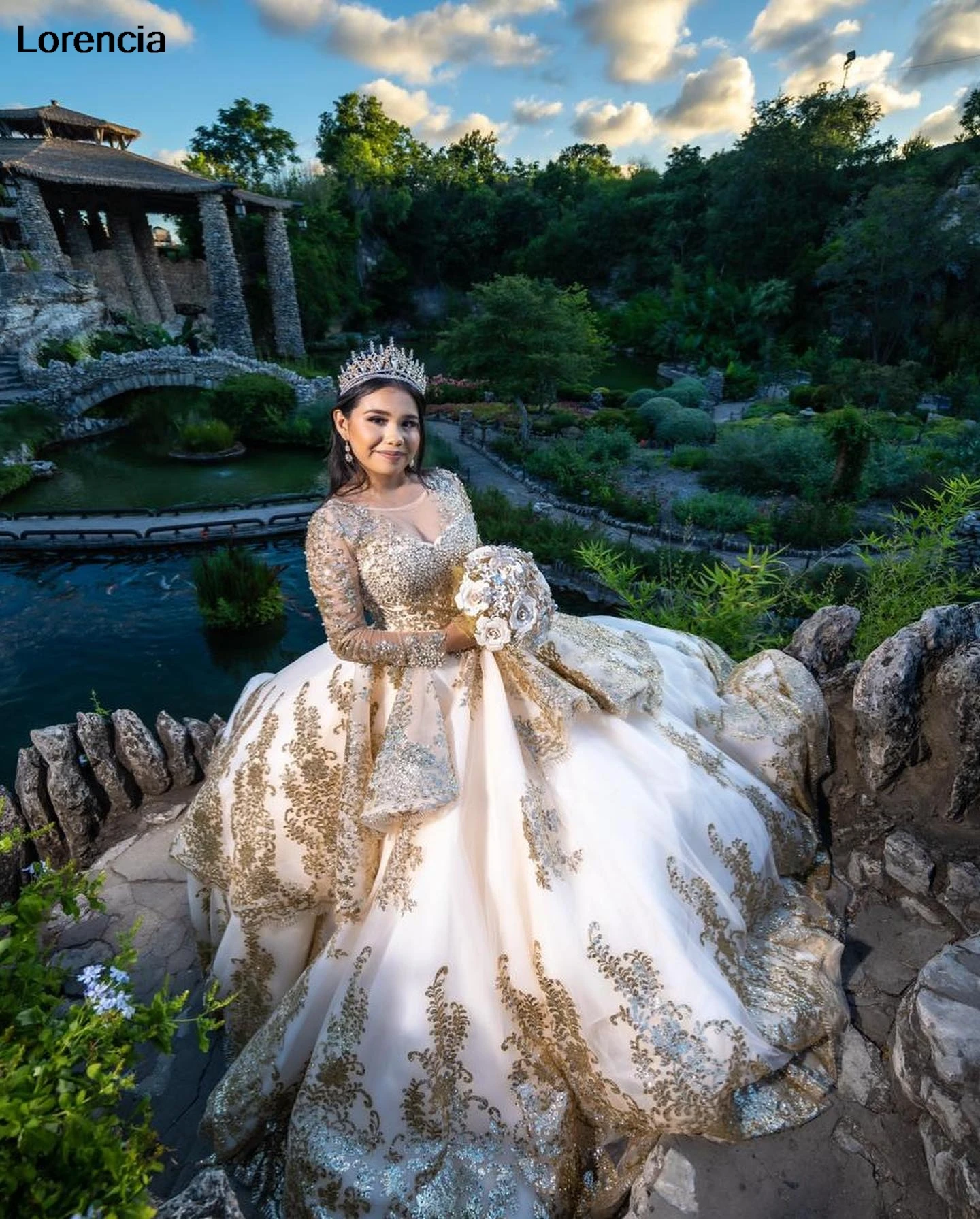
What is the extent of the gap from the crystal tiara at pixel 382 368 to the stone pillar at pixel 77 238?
28292mm

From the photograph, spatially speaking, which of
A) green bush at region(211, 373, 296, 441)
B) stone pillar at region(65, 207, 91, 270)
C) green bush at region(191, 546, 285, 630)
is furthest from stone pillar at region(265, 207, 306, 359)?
green bush at region(191, 546, 285, 630)

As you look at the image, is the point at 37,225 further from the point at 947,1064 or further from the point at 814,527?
the point at 947,1064

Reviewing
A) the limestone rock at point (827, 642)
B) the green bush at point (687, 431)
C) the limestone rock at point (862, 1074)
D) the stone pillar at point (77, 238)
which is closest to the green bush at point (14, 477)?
the stone pillar at point (77, 238)

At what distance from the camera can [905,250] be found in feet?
79.7

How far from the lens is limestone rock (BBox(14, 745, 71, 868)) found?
332cm

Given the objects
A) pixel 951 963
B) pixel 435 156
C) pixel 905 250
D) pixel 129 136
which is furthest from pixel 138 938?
pixel 435 156

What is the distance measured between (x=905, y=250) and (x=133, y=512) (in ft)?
92.6

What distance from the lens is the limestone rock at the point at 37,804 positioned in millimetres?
3316

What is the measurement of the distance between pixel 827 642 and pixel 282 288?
28901 millimetres

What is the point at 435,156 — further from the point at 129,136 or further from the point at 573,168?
the point at 129,136

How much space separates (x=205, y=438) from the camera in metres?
17.2

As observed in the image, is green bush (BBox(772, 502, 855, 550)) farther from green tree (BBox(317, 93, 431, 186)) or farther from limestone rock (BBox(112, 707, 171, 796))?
green tree (BBox(317, 93, 431, 186))

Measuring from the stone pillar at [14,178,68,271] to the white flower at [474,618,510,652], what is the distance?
25.9m

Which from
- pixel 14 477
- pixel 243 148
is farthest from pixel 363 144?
pixel 14 477
